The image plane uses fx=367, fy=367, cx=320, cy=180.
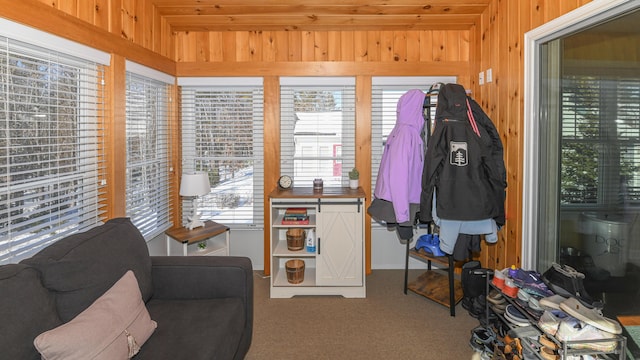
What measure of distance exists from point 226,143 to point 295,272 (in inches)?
61.3

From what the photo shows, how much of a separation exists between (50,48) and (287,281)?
2418mm

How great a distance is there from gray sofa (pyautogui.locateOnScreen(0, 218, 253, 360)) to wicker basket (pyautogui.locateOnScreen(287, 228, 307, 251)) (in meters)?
1.08

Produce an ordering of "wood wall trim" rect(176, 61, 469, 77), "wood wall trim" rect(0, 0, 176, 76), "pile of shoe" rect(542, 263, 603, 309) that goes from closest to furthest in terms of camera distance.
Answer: "wood wall trim" rect(0, 0, 176, 76)
"pile of shoe" rect(542, 263, 603, 309)
"wood wall trim" rect(176, 61, 469, 77)

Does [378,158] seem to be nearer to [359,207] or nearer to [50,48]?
[359,207]

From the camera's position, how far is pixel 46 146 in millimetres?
2123

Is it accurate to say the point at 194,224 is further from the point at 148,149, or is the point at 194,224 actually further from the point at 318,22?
the point at 318,22

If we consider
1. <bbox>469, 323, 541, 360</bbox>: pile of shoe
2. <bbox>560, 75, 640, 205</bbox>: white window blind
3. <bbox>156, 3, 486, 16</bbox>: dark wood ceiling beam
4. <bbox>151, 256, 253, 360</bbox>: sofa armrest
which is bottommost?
<bbox>469, 323, 541, 360</bbox>: pile of shoe

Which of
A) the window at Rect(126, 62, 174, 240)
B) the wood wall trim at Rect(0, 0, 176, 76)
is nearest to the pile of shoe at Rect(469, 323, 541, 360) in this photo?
the window at Rect(126, 62, 174, 240)

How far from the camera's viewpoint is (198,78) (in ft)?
12.4

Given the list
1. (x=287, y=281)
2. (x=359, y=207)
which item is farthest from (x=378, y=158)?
(x=287, y=281)

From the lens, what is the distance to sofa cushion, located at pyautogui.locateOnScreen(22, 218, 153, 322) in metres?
1.61

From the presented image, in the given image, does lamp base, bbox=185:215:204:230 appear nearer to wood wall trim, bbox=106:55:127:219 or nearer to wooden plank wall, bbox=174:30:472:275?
wood wall trim, bbox=106:55:127:219

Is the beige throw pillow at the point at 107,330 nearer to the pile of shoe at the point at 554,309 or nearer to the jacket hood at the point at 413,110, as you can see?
the pile of shoe at the point at 554,309

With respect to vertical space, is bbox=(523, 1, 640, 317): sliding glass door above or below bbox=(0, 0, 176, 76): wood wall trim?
below
